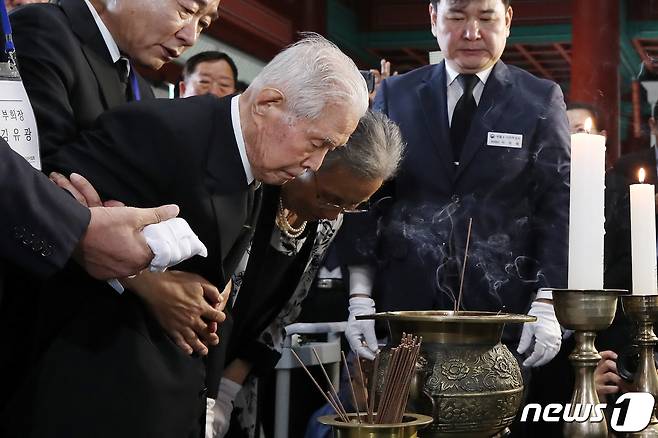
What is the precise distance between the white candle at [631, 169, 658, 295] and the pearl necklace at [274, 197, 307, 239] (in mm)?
646

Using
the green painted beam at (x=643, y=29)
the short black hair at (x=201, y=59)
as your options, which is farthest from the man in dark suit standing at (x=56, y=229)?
the green painted beam at (x=643, y=29)

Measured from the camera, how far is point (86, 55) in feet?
4.31

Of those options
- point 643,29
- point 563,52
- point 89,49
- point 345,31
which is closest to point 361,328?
point 89,49

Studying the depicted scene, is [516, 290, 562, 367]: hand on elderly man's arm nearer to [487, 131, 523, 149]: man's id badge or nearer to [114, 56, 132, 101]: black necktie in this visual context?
[487, 131, 523, 149]: man's id badge

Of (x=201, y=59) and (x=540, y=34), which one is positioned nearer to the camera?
(x=201, y=59)

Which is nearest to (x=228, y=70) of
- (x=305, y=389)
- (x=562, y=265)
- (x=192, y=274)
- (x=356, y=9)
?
(x=356, y=9)

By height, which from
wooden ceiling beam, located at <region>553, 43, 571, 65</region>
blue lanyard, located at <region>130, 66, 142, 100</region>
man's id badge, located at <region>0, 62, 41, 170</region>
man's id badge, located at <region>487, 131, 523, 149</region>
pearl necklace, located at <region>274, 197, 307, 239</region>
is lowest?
pearl necklace, located at <region>274, 197, 307, 239</region>

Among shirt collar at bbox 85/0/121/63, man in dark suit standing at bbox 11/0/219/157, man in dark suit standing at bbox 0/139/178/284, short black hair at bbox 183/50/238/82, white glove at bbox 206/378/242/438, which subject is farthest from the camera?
short black hair at bbox 183/50/238/82

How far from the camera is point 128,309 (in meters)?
1.13

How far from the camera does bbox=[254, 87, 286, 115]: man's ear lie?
1167 mm

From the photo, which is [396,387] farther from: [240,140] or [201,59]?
[201,59]

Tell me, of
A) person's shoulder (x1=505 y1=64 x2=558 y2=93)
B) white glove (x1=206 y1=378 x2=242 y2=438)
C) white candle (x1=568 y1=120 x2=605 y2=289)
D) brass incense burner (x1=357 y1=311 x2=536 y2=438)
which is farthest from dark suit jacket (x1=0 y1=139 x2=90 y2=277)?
person's shoulder (x1=505 y1=64 x2=558 y2=93)

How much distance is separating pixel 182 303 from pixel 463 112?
1156mm

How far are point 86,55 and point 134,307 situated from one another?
0.40m
